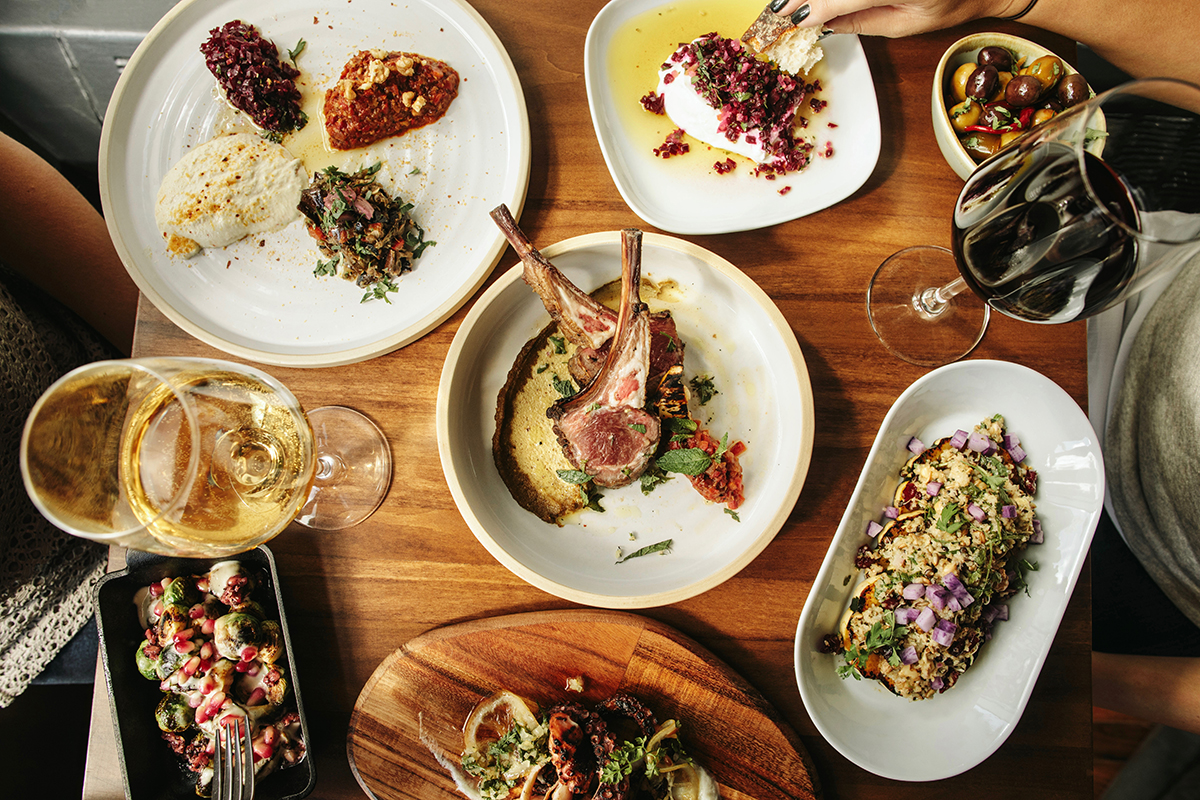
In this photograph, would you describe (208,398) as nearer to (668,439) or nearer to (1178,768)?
(668,439)

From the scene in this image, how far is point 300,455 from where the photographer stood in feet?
3.69

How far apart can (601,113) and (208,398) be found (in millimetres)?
1065

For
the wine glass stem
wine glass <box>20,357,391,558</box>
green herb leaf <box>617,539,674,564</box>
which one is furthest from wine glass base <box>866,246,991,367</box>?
wine glass <box>20,357,391,558</box>

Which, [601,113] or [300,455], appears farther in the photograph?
[601,113]

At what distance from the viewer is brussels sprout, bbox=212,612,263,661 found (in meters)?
1.28

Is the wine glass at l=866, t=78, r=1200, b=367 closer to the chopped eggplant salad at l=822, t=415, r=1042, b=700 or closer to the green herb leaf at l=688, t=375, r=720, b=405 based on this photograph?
the chopped eggplant salad at l=822, t=415, r=1042, b=700

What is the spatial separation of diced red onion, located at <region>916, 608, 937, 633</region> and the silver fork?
144 cm

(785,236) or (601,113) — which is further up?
(601,113)

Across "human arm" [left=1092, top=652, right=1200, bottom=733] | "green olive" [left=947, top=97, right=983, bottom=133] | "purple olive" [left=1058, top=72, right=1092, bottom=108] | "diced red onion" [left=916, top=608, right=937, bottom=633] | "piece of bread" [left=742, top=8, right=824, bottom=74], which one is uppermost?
"piece of bread" [left=742, top=8, right=824, bottom=74]

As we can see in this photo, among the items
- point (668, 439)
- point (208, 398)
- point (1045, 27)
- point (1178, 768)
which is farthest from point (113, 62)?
point (1178, 768)

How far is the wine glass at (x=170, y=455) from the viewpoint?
3.07 ft

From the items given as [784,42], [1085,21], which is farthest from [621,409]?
[1085,21]

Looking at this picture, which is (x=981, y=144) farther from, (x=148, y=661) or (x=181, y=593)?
(x=148, y=661)

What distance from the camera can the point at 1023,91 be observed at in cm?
133
